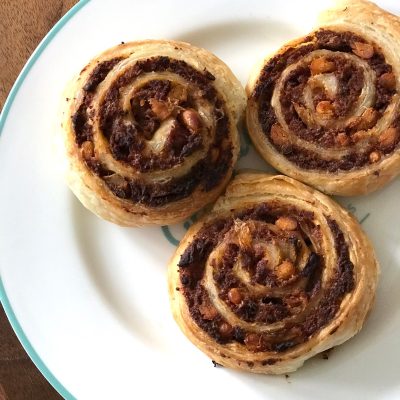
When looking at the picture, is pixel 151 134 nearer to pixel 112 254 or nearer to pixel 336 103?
pixel 112 254

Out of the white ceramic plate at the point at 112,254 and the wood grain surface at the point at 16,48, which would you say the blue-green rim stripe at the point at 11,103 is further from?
the wood grain surface at the point at 16,48

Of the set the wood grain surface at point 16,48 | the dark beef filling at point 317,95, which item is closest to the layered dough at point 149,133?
the dark beef filling at point 317,95

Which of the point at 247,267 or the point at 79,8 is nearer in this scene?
the point at 247,267

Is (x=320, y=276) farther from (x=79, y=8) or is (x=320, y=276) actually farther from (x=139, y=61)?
(x=79, y=8)

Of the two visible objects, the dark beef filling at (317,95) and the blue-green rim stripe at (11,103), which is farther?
the blue-green rim stripe at (11,103)

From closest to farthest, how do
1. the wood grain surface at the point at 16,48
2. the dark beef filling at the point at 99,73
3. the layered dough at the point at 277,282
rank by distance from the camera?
the layered dough at the point at 277,282 < the dark beef filling at the point at 99,73 < the wood grain surface at the point at 16,48

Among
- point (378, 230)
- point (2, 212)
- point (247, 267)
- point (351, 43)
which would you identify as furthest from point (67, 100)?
point (378, 230)

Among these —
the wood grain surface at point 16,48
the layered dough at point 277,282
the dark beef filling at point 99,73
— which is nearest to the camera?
the layered dough at point 277,282
